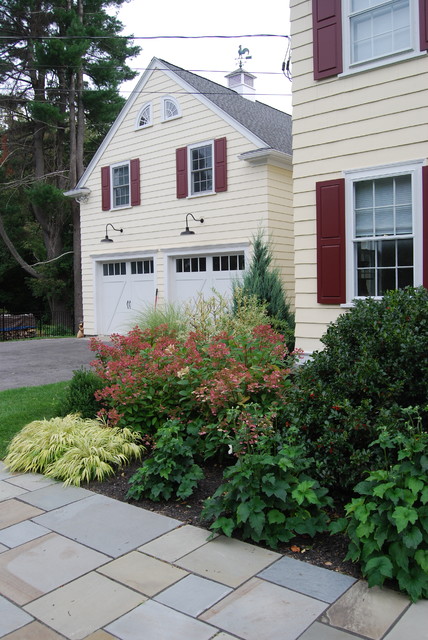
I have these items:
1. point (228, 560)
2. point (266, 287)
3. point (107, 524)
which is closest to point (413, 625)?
point (228, 560)

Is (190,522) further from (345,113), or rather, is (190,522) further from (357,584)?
(345,113)

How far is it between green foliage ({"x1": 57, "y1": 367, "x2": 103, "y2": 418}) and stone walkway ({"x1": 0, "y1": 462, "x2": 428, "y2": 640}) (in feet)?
6.32

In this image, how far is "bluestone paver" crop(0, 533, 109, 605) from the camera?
2650 mm

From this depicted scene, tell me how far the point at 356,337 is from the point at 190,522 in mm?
1624

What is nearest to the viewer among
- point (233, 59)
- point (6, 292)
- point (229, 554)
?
point (229, 554)

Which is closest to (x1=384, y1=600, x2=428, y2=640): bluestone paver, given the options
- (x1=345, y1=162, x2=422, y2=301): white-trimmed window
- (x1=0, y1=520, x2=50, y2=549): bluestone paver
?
(x1=0, y1=520, x2=50, y2=549): bluestone paver

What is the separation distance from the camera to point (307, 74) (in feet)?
23.7

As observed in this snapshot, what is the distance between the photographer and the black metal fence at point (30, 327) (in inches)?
687

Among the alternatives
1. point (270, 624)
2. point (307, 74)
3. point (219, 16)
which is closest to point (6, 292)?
point (219, 16)

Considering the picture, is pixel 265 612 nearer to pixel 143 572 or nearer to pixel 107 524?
pixel 143 572

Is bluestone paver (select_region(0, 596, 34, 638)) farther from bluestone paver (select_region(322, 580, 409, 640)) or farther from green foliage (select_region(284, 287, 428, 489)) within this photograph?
green foliage (select_region(284, 287, 428, 489))

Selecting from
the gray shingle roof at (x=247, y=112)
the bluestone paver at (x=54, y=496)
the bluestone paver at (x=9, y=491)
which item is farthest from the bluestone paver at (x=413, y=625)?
the gray shingle roof at (x=247, y=112)

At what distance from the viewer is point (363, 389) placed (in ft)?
10.9

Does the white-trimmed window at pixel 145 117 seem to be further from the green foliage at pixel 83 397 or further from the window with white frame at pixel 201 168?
the green foliage at pixel 83 397
